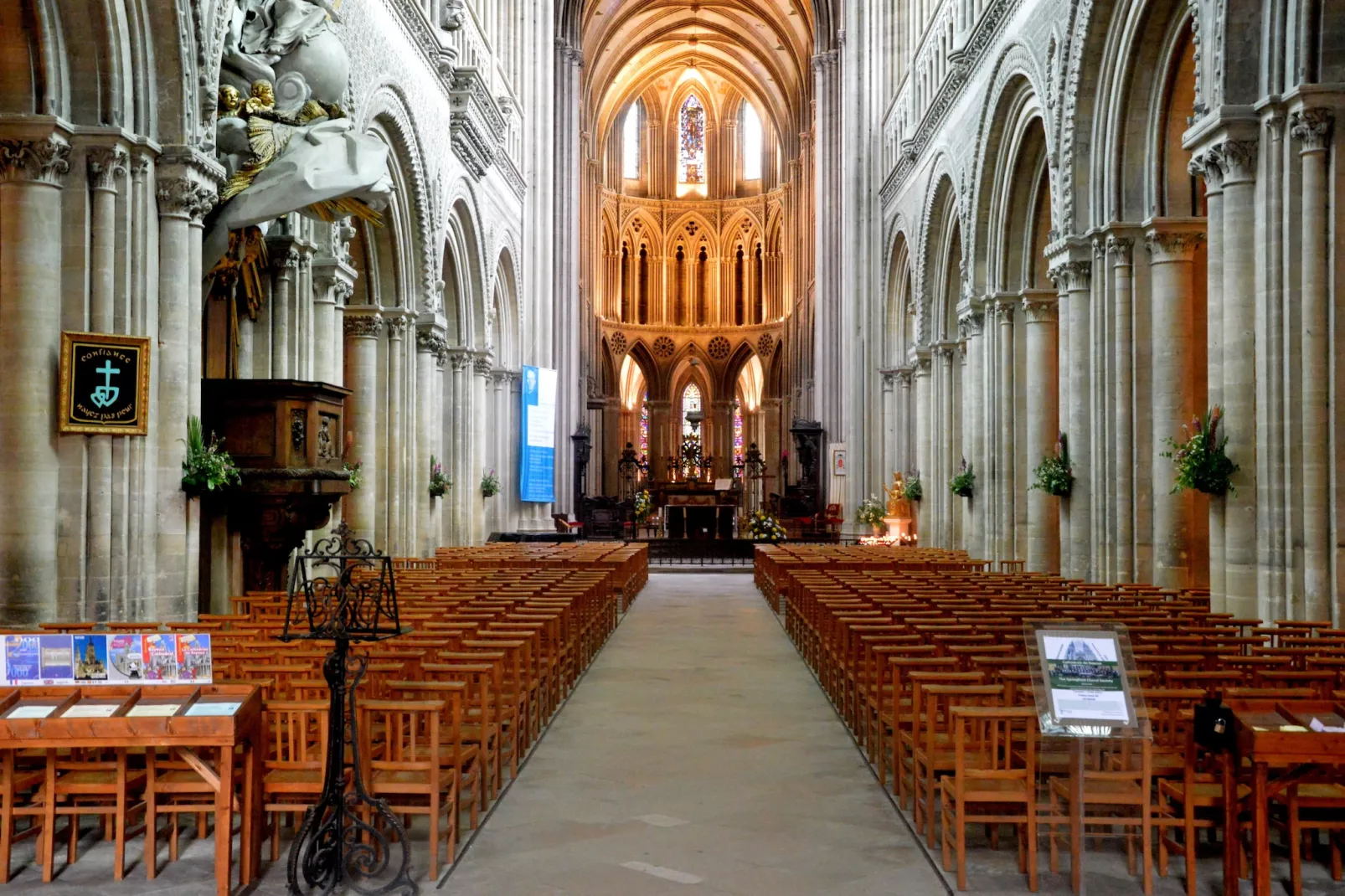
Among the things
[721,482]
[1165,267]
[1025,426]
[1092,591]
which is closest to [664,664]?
[1092,591]

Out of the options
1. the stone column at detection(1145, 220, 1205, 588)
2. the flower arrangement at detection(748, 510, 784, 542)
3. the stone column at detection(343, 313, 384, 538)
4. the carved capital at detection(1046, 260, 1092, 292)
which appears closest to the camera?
the stone column at detection(1145, 220, 1205, 588)

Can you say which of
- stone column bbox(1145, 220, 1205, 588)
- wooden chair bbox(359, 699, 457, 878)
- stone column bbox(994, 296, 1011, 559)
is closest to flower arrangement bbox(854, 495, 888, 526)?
stone column bbox(994, 296, 1011, 559)

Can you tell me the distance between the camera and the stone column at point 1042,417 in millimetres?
18266

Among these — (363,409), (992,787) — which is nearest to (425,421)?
(363,409)

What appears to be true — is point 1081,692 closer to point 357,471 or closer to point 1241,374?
point 1241,374

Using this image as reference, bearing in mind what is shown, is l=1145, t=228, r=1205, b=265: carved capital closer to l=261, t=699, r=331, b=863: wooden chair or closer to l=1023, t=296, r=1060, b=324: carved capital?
l=1023, t=296, r=1060, b=324: carved capital

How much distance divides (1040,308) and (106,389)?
46.1ft

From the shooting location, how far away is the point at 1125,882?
5.19 m

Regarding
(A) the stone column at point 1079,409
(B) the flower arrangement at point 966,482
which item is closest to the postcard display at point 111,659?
(A) the stone column at point 1079,409

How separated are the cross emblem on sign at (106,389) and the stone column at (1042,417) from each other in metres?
13.1

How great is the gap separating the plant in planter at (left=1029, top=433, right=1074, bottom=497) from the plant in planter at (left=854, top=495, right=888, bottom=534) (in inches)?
522

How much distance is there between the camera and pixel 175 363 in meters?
10.2

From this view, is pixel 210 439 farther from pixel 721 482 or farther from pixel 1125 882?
pixel 721 482

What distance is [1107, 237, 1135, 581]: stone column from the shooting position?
1436 cm
